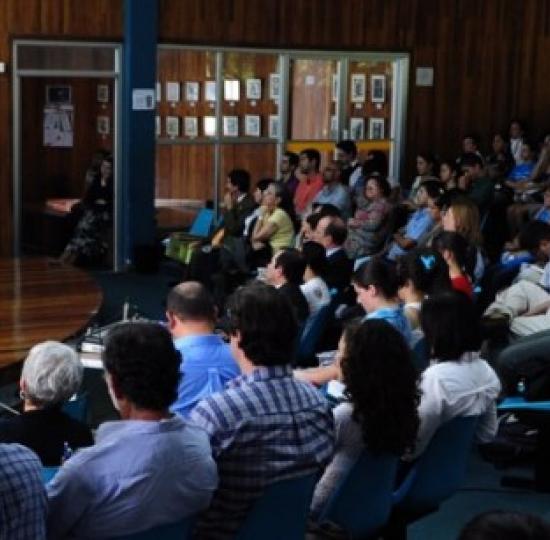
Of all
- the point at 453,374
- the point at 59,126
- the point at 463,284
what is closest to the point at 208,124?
the point at 59,126

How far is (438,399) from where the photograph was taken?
4.15 metres

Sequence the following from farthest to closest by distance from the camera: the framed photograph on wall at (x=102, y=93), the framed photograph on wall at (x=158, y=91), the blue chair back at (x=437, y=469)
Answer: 1. the framed photograph on wall at (x=158, y=91)
2. the framed photograph on wall at (x=102, y=93)
3. the blue chair back at (x=437, y=469)

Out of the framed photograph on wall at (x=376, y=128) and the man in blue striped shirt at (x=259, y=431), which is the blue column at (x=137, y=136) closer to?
Result: the framed photograph on wall at (x=376, y=128)

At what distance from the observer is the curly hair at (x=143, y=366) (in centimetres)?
311

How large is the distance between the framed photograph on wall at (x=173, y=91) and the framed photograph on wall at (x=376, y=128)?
246cm

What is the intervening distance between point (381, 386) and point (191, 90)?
9.05 metres

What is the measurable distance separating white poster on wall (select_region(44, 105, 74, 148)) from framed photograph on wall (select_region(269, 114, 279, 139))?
2.26 meters

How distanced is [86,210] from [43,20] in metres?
2.00

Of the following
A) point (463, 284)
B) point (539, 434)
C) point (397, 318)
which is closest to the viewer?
point (397, 318)

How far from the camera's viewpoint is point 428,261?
5.82 metres

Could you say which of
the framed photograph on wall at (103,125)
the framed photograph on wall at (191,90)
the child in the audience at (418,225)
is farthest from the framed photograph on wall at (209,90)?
the child in the audience at (418,225)

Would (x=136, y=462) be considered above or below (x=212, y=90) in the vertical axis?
below

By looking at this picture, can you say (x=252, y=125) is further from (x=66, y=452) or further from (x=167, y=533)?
(x=167, y=533)

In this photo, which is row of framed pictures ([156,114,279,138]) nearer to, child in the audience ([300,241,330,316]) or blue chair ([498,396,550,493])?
child in the audience ([300,241,330,316])
